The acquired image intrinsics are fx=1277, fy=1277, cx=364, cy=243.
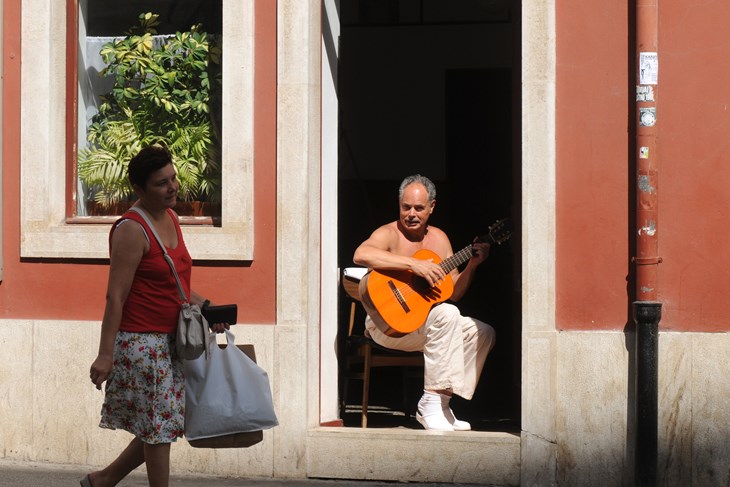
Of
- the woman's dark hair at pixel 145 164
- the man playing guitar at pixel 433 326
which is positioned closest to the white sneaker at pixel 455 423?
the man playing guitar at pixel 433 326

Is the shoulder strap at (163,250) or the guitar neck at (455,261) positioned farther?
the guitar neck at (455,261)

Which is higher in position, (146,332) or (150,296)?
(150,296)

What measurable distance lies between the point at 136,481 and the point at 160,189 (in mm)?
2367

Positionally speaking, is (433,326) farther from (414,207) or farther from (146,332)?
(146,332)

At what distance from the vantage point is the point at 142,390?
5.47m

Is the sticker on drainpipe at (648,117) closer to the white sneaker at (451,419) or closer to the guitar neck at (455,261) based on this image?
the guitar neck at (455,261)

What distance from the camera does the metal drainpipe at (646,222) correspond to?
6.89 m

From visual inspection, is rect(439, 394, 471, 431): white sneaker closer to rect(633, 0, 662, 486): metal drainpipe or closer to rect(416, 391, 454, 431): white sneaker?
rect(416, 391, 454, 431): white sneaker

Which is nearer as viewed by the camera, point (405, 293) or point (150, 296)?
point (150, 296)

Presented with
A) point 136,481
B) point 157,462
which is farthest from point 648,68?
point 136,481

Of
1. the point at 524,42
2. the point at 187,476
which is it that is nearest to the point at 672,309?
the point at 524,42

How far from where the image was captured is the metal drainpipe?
689cm

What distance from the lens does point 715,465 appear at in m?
7.01

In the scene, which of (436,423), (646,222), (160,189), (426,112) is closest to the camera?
(160,189)
